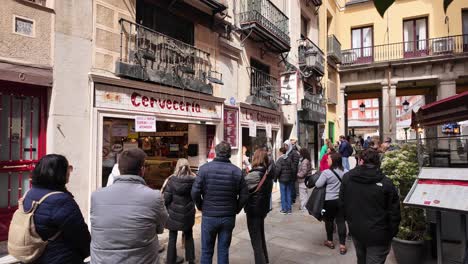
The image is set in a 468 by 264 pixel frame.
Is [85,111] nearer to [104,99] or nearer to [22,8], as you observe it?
[104,99]

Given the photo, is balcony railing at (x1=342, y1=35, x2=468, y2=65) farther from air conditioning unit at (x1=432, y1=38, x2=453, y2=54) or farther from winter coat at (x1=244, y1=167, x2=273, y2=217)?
winter coat at (x1=244, y1=167, x2=273, y2=217)

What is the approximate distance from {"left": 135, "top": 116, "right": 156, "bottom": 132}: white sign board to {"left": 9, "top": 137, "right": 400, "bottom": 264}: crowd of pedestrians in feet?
7.81

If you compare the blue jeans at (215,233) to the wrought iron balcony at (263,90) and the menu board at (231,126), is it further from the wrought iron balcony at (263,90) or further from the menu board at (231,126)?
the wrought iron balcony at (263,90)

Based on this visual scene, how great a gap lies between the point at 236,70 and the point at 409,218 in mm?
7104

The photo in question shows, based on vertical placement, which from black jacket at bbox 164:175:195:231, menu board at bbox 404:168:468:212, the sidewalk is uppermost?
menu board at bbox 404:168:468:212

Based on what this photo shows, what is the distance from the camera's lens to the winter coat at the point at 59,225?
2.31 meters

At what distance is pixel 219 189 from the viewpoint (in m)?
3.86

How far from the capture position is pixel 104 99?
6.05 metres

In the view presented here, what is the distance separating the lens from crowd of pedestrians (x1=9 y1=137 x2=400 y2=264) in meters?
2.39

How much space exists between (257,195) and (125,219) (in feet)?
7.96

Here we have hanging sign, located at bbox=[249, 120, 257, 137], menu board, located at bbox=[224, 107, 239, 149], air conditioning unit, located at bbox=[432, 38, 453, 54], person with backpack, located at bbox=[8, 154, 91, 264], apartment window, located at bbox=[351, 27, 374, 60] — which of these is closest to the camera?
person with backpack, located at bbox=[8, 154, 91, 264]

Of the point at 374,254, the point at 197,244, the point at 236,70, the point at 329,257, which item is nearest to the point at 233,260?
the point at 197,244

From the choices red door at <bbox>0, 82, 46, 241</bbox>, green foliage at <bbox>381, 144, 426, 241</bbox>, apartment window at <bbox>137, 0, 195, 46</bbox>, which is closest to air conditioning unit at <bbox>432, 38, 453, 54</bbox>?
green foliage at <bbox>381, 144, 426, 241</bbox>

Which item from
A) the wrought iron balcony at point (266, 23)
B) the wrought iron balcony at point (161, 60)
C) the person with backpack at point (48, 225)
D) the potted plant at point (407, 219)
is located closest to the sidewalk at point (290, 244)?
the potted plant at point (407, 219)
